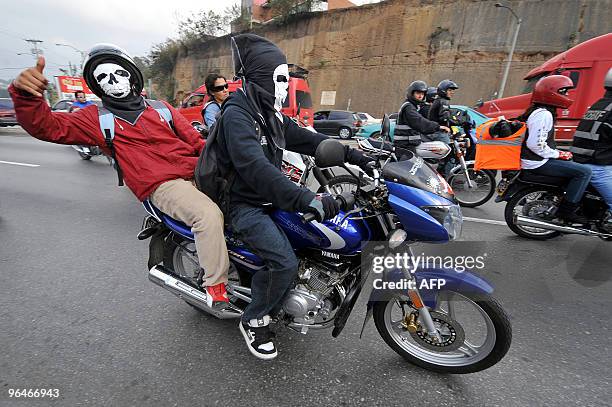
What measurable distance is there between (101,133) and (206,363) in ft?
5.54

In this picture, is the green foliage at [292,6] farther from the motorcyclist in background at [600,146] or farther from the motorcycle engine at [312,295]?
the motorcycle engine at [312,295]

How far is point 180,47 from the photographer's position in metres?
41.6

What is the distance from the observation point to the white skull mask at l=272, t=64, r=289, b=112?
191 cm

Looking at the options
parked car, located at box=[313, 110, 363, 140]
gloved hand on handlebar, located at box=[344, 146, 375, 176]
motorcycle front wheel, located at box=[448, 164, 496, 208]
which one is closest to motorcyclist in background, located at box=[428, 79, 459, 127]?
motorcycle front wheel, located at box=[448, 164, 496, 208]

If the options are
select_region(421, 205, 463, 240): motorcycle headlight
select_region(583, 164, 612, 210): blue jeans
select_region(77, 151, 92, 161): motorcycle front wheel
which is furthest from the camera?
select_region(77, 151, 92, 161): motorcycle front wheel

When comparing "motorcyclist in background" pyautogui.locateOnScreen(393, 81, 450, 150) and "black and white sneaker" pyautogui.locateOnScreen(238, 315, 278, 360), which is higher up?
"motorcyclist in background" pyautogui.locateOnScreen(393, 81, 450, 150)

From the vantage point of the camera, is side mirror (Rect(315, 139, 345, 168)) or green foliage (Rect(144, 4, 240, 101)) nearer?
side mirror (Rect(315, 139, 345, 168))

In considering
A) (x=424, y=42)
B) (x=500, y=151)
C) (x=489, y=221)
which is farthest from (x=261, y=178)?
(x=424, y=42)

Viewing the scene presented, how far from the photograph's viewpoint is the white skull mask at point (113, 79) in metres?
2.22

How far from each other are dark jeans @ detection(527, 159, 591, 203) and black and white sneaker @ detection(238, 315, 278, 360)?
3665 mm

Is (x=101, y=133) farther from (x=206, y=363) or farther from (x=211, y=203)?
(x=206, y=363)

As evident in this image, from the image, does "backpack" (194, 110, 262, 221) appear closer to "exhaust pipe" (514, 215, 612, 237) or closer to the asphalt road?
the asphalt road

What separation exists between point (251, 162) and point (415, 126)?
13.5ft

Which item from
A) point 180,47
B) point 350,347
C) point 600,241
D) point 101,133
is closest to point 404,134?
point 600,241
